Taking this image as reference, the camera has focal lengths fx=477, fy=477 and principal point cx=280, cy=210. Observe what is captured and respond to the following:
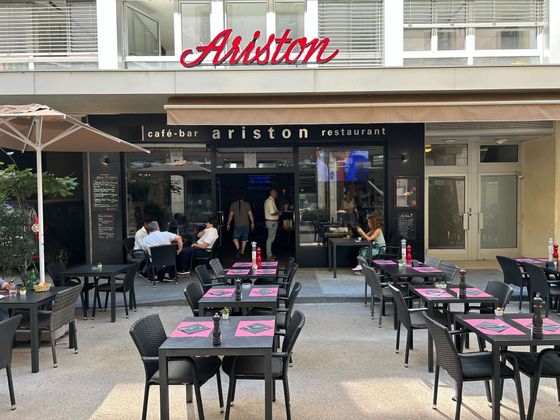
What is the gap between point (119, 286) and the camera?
7574 mm

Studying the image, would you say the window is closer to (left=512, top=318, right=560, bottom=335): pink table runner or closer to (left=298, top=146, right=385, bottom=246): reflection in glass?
(left=298, top=146, right=385, bottom=246): reflection in glass

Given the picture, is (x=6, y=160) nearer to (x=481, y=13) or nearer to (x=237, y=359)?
(x=237, y=359)

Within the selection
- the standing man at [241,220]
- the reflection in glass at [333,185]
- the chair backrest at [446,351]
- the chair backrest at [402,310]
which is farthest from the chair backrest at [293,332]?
the standing man at [241,220]

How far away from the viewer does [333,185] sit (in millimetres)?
11172

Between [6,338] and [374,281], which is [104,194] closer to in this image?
[374,281]

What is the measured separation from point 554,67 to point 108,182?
9.61m

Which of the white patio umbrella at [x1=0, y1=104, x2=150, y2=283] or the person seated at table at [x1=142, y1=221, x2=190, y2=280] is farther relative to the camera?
the person seated at table at [x1=142, y1=221, x2=190, y2=280]

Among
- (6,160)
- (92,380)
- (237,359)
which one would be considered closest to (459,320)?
(237,359)

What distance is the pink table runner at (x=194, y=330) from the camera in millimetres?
3955

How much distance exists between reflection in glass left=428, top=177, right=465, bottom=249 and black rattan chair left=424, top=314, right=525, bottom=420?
8885 millimetres

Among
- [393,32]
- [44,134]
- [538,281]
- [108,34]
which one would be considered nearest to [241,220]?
[108,34]

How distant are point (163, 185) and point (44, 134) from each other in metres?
4.04

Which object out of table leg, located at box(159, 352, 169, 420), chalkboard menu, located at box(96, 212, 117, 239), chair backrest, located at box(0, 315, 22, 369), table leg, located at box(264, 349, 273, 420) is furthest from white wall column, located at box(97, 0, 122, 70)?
table leg, located at box(264, 349, 273, 420)

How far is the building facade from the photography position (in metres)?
9.30
